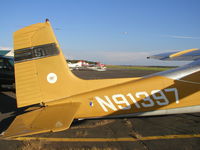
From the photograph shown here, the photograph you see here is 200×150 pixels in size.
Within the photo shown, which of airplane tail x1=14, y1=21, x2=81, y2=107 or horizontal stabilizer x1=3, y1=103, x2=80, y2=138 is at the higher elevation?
airplane tail x1=14, y1=21, x2=81, y2=107

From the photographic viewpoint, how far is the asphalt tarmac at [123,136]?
11.3 ft

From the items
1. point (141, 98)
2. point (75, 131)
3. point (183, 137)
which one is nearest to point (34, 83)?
point (75, 131)

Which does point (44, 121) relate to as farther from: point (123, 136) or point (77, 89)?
point (123, 136)

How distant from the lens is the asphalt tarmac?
344cm

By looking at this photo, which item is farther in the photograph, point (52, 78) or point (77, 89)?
point (77, 89)

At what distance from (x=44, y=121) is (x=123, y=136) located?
1.88 m

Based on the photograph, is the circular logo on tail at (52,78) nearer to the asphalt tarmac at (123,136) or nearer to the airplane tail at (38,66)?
the airplane tail at (38,66)

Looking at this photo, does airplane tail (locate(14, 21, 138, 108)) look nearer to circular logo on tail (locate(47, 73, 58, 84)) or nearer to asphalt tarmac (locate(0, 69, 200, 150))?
circular logo on tail (locate(47, 73, 58, 84))

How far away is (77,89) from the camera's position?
3920 millimetres

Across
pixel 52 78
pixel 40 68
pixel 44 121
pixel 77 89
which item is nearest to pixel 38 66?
pixel 40 68

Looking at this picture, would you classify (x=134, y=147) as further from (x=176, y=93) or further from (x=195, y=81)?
(x=195, y=81)

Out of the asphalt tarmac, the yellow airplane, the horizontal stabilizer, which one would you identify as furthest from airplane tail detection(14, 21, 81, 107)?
the asphalt tarmac

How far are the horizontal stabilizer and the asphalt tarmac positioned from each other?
67cm

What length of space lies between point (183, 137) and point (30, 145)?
329 centimetres
